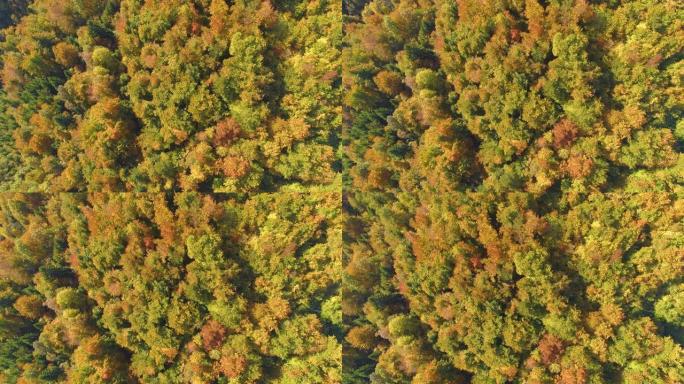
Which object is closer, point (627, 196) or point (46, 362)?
point (627, 196)

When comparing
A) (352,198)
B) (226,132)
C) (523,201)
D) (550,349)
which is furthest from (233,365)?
(523,201)

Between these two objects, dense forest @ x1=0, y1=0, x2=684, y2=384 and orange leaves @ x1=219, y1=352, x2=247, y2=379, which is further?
orange leaves @ x1=219, y1=352, x2=247, y2=379

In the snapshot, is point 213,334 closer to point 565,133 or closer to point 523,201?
point 523,201

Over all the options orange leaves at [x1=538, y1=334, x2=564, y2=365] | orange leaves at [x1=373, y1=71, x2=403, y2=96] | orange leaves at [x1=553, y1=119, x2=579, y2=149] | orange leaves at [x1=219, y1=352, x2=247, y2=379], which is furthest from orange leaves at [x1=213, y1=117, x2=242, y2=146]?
orange leaves at [x1=538, y1=334, x2=564, y2=365]

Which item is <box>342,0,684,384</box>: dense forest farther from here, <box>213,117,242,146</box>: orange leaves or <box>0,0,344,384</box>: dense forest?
<box>213,117,242,146</box>: orange leaves

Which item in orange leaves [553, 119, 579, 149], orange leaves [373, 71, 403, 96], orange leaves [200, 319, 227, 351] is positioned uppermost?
orange leaves [553, 119, 579, 149]

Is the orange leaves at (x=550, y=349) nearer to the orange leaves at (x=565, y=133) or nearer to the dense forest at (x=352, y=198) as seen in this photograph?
the dense forest at (x=352, y=198)

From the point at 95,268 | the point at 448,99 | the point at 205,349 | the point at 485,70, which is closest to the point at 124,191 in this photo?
the point at 95,268

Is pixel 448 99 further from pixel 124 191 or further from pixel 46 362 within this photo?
pixel 46 362
